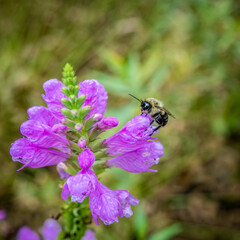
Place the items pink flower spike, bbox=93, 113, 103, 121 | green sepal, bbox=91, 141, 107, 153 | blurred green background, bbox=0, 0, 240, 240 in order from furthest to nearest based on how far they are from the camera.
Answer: blurred green background, bbox=0, 0, 240, 240 < green sepal, bbox=91, 141, 107, 153 < pink flower spike, bbox=93, 113, 103, 121

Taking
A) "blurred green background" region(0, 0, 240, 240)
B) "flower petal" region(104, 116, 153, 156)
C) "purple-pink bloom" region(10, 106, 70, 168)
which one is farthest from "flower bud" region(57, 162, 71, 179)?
"blurred green background" region(0, 0, 240, 240)

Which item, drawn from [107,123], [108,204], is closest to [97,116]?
[107,123]

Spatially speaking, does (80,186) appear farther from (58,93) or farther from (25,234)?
(25,234)

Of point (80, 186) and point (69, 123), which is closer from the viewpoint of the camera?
point (80, 186)

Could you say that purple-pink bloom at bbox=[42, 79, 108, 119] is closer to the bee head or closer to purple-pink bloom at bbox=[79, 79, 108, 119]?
purple-pink bloom at bbox=[79, 79, 108, 119]

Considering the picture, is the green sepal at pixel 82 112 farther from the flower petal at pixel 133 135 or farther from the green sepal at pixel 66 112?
the flower petal at pixel 133 135

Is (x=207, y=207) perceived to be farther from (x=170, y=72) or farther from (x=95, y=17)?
(x=95, y=17)
